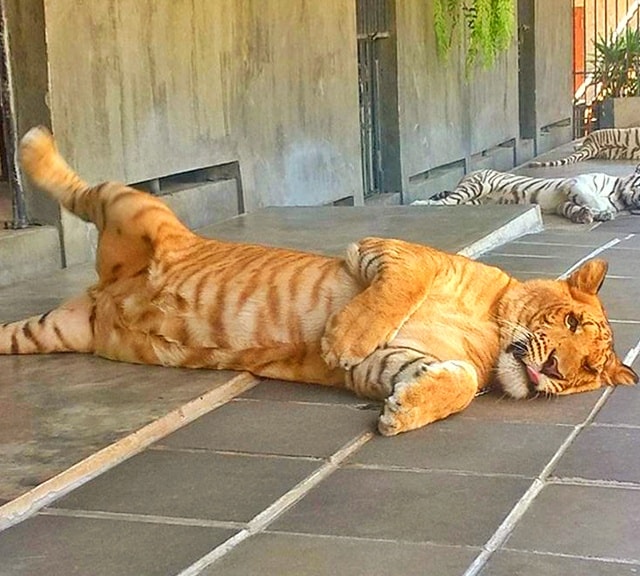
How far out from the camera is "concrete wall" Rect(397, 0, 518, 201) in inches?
400

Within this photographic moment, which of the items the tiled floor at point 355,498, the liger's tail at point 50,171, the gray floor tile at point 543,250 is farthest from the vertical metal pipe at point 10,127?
the tiled floor at point 355,498

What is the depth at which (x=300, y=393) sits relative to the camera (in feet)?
12.9

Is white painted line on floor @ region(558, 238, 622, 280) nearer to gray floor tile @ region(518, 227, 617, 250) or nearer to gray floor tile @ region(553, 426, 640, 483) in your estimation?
gray floor tile @ region(518, 227, 617, 250)

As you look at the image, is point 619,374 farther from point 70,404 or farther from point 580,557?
point 70,404

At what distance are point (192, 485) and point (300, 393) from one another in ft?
2.80

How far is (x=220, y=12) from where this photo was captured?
732cm

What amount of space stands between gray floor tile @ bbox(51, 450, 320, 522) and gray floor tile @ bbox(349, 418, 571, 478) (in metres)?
0.23

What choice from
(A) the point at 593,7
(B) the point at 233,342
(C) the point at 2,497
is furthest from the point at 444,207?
(A) the point at 593,7

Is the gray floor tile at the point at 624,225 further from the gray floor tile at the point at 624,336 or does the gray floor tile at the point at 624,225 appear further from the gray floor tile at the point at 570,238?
the gray floor tile at the point at 624,336

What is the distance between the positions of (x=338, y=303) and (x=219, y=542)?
4.25 ft

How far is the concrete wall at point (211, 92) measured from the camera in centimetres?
610

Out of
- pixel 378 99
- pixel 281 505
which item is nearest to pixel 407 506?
pixel 281 505

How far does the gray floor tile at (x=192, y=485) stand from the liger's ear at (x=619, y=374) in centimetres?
105

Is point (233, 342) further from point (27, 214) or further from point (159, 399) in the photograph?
point (27, 214)
